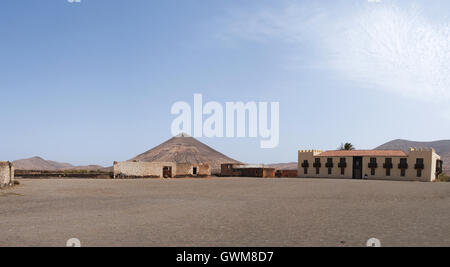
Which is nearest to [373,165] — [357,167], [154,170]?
[357,167]

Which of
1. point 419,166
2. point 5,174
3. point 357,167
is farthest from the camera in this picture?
point 357,167

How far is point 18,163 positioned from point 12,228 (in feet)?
621

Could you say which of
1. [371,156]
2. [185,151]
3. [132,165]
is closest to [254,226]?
[132,165]

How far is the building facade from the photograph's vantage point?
65.6 meters

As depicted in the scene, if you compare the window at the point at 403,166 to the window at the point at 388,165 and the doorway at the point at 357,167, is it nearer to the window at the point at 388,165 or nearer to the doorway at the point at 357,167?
the window at the point at 388,165

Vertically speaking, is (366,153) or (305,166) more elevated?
(366,153)

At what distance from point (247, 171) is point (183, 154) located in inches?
3258

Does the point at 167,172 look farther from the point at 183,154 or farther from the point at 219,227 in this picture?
the point at 183,154

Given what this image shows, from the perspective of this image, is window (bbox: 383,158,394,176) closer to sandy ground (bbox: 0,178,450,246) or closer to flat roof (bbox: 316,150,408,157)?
flat roof (bbox: 316,150,408,157)

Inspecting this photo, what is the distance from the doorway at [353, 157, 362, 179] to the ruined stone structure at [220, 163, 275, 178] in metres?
16.3

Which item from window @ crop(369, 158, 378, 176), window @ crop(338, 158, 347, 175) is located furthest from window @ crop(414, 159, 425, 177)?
window @ crop(338, 158, 347, 175)

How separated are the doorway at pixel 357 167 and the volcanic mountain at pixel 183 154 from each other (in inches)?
2640

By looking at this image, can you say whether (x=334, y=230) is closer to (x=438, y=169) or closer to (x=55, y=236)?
(x=55, y=236)

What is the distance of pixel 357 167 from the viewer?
72.4m
